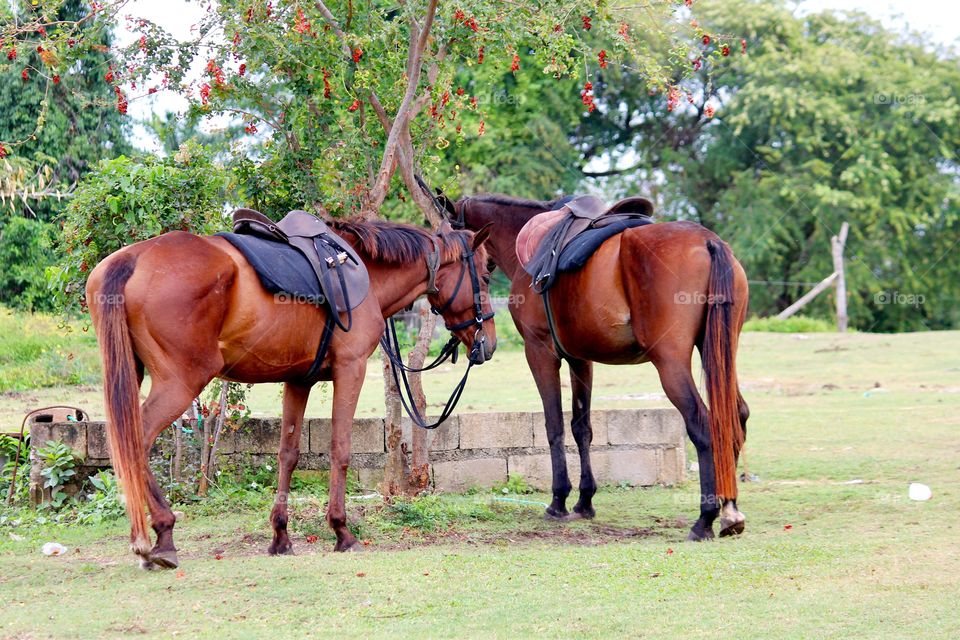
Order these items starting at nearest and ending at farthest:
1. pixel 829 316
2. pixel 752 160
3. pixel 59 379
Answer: pixel 59 379 < pixel 829 316 < pixel 752 160

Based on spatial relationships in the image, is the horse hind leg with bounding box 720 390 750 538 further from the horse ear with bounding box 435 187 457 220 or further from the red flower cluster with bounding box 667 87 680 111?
the horse ear with bounding box 435 187 457 220

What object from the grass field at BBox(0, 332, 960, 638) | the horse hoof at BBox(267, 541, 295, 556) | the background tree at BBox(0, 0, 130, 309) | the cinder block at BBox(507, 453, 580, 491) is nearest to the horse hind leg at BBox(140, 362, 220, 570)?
the grass field at BBox(0, 332, 960, 638)

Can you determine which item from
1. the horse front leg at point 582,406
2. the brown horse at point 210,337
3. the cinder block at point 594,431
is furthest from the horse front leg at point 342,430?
the cinder block at point 594,431

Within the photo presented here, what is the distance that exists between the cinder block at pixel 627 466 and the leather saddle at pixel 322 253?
3.24 metres

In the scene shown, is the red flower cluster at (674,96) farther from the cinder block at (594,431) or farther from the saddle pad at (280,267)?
the saddle pad at (280,267)

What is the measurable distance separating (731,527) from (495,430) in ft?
8.82

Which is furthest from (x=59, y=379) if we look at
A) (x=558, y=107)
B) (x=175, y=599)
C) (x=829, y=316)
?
(x=829, y=316)

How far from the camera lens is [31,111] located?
2017cm

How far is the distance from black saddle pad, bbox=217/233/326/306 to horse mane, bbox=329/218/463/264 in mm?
561

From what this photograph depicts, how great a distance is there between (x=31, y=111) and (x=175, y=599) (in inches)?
703

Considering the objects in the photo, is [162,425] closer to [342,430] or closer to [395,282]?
[342,430]

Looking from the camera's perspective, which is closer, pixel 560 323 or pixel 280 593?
pixel 280 593

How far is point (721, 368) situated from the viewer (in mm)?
6309

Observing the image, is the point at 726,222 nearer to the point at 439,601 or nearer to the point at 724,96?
the point at 724,96
